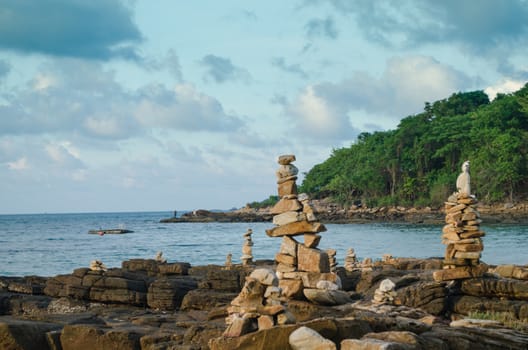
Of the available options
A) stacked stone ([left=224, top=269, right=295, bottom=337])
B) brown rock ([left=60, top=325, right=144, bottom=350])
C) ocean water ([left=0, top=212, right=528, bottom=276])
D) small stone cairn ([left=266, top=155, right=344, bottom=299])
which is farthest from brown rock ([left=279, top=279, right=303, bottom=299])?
ocean water ([left=0, top=212, right=528, bottom=276])

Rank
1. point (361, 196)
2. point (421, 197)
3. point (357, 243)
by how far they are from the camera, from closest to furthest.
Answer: point (357, 243), point (421, 197), point (361, 196)

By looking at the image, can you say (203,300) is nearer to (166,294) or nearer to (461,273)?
(166,294)

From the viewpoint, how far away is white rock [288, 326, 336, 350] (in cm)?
938

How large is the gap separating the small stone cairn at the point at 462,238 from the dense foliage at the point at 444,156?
207 feet

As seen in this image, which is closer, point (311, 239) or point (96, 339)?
point (96, 339)

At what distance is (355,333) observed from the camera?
33.2ft

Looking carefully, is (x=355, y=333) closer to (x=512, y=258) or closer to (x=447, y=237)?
(x=447, y=237)

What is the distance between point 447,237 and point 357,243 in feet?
143

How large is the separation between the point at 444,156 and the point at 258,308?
88090 millimetres

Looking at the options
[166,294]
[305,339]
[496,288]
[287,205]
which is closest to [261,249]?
[166,294]

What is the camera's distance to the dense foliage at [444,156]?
265 ft

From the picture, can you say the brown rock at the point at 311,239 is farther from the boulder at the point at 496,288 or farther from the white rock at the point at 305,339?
the white rock at the point at 305,339

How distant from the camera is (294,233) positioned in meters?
15.8

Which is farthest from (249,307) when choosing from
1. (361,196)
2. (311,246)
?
(361,196)
